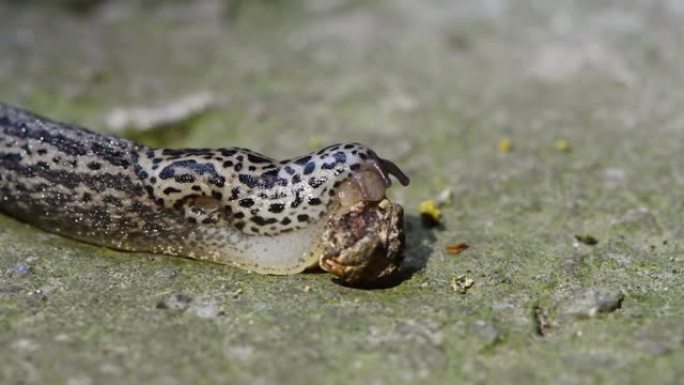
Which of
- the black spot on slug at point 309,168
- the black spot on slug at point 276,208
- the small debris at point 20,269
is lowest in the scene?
the small debris at point 20,269

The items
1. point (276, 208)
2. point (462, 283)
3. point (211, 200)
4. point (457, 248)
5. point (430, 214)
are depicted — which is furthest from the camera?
point (430, 214)

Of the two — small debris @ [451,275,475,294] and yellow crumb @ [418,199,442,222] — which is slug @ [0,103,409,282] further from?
yellow crumb @ [418,199,442,222]

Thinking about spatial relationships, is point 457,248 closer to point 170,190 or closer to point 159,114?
point 170,190

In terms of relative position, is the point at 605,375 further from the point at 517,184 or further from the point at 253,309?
the point at 517,184

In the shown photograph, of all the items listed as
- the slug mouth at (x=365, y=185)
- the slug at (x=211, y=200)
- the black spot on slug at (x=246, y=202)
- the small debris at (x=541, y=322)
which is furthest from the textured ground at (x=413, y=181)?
the slug mouth at (x=365, y=185)

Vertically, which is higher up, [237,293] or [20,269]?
[20,269]

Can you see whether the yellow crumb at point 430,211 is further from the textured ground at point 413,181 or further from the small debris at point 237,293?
the small debris at point 237,293

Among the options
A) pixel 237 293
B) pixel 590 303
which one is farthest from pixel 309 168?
pixel 590 303
